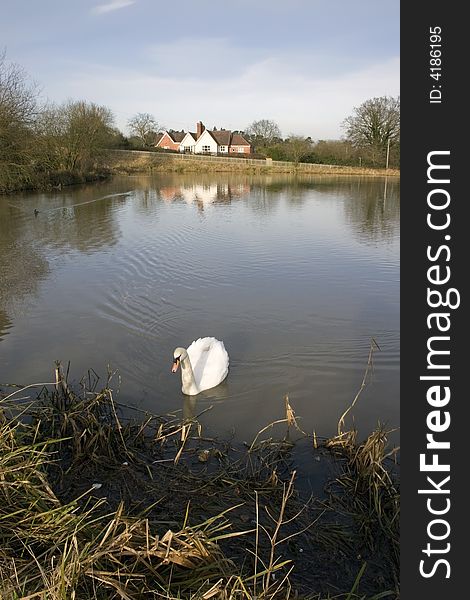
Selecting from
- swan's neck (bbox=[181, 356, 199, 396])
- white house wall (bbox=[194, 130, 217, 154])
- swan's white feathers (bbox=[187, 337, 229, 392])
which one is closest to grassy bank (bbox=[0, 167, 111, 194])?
swan's white feathers (bbox=[187, 337, 229, 392])

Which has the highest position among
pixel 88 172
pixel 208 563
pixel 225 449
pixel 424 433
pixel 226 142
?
pixel 226 142

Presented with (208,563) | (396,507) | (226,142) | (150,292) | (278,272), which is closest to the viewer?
(208,563)

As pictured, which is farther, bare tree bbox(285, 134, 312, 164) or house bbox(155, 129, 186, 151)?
house bbox(155, 129, 186, 151)

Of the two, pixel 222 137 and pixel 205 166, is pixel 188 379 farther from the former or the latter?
pixel 222 137

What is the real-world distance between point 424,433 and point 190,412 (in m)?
3.81

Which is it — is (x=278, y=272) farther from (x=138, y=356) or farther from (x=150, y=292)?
(x=138, y=356)

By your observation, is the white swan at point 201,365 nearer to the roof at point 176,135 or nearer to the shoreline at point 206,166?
the shoreline at point 206,166

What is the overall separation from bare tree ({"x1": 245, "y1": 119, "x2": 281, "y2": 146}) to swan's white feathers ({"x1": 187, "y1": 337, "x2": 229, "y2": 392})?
8632cm

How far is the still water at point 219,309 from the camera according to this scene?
597 centimetres

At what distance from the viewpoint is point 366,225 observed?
18.8 metres

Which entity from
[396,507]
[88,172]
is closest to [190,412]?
[396,507]

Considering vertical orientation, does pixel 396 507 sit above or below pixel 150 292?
below

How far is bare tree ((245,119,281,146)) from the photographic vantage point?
3489 inches

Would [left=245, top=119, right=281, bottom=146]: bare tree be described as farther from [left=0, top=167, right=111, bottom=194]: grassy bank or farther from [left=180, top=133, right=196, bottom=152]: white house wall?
[left=0, top=167, right=111, bottom=194]: grassy bank
